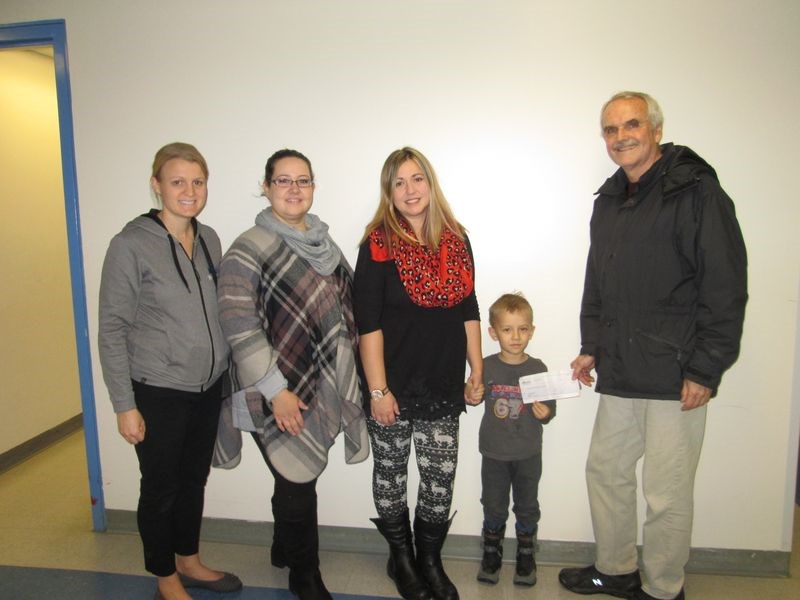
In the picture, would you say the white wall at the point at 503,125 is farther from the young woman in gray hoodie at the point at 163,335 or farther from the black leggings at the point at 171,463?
the black leggings at the point at 171,463

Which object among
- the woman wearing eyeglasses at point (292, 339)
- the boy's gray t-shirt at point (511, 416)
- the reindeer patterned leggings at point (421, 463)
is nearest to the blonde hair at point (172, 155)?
the woman wearing eyeglasses at point (292, 339)

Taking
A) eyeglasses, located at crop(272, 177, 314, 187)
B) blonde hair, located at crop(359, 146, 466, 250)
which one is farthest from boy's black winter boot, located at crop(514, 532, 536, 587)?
eyeglasses, located at crop(272, 177, 314, 187)

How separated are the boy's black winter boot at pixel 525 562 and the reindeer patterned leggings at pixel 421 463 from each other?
399 mm

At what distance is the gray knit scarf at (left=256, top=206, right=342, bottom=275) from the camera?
1.63 meters

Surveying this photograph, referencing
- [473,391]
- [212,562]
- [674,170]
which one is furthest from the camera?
[212,562]

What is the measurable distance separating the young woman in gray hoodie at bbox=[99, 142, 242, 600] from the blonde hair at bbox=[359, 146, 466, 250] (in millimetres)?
585

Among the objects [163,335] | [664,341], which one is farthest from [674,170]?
[163,335]

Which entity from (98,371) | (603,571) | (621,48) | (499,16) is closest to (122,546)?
(98,371)

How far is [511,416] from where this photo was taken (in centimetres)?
192

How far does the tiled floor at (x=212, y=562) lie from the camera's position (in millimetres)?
1948

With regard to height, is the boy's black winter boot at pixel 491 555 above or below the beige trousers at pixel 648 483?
below

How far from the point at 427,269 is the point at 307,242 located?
0.40 m

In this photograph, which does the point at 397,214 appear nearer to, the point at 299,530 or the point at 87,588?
the point at 299,530

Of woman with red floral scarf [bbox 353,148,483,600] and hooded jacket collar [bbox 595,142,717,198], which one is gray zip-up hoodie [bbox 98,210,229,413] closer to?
woman with red floral scarf [bbox 353,148,483,600]
